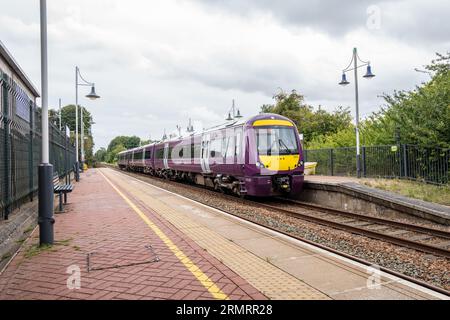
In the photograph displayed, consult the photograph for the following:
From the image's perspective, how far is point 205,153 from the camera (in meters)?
16.0

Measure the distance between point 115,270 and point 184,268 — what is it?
848 mm

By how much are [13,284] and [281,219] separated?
655 cm

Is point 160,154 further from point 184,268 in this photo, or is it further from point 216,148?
point 184,268

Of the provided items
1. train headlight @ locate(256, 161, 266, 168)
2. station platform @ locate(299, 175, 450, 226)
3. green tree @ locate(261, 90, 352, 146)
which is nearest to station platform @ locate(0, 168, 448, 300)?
station platform @ locate(299, 175, 450, 226)

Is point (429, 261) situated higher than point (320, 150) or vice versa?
point (320, 150)

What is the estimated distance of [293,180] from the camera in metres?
12.1

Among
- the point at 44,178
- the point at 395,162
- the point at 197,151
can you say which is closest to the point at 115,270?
the point at 44,178

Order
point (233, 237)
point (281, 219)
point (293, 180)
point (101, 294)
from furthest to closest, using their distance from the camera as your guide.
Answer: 1. point (293, 180)
2. point (281, 219)
3. point (233, 237)
4. point (101, 294)

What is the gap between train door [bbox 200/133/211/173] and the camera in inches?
620

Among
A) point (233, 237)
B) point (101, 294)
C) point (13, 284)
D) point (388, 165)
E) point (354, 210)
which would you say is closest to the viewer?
point (101, 294)

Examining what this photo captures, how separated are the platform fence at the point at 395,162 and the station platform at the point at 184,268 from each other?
372 inches

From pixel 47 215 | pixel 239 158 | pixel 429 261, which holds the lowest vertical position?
pixel 429 261
